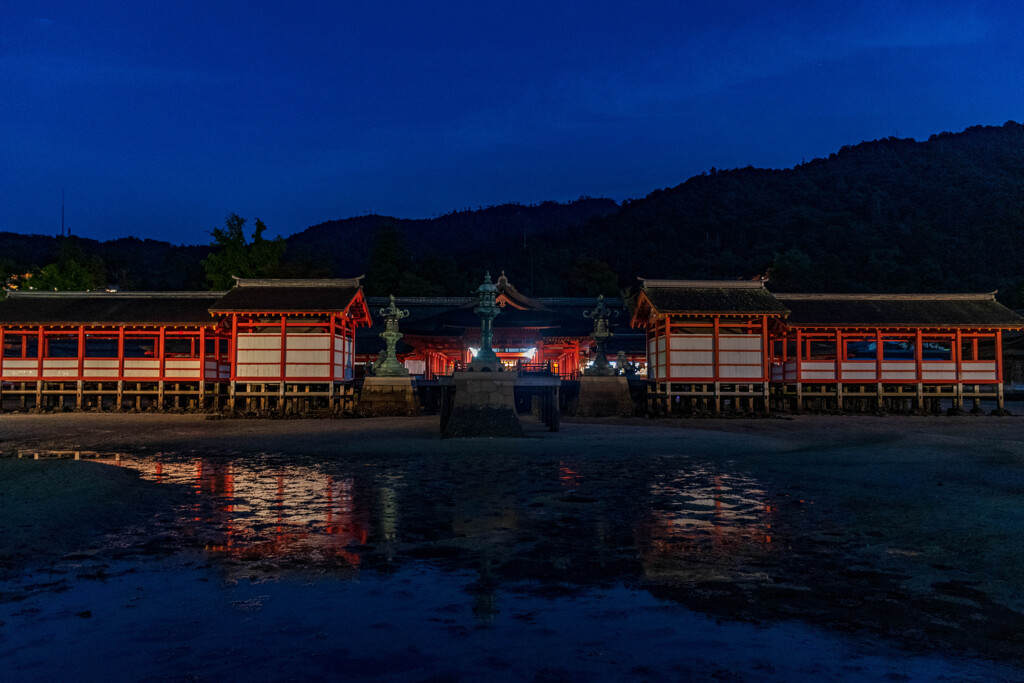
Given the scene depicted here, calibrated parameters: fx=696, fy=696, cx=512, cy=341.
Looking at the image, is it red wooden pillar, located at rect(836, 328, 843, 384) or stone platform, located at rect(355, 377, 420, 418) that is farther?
red wooden pillar, located at rect(836, 328, 843, 384)

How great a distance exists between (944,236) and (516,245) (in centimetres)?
5795

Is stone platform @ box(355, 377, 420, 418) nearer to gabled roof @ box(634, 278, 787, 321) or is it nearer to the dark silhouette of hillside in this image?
gabled roof @ box(634, 278, 787, 321)

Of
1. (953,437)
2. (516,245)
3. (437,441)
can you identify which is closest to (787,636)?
(437,441)

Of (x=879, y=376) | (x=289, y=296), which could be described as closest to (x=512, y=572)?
(x=289, y=296)

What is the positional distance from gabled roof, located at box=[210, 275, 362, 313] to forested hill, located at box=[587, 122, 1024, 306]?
186 ft

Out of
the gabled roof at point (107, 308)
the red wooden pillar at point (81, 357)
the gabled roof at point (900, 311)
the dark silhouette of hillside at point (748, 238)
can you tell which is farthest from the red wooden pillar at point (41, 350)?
the gabled roof at point (900, 311)

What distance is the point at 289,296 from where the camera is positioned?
108 feet

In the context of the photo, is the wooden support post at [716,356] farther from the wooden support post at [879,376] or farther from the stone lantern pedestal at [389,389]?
the stone lantern pedestal at [389,389]

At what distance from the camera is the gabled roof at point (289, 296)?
31.1 metres

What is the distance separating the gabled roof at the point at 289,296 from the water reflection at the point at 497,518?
1862 centimetres

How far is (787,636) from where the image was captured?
15.1 ft

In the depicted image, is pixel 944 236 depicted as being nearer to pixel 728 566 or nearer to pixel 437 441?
pixel 437 441

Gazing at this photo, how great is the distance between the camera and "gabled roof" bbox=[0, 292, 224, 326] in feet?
109

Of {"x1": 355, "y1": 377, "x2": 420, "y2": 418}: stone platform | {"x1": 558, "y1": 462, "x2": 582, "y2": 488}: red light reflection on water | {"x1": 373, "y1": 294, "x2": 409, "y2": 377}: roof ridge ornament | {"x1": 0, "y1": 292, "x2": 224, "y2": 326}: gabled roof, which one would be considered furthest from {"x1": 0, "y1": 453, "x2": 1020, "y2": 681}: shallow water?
{"x1": 0, "y1": 292, "x2": 224, "y2": 326}: gabled roof
